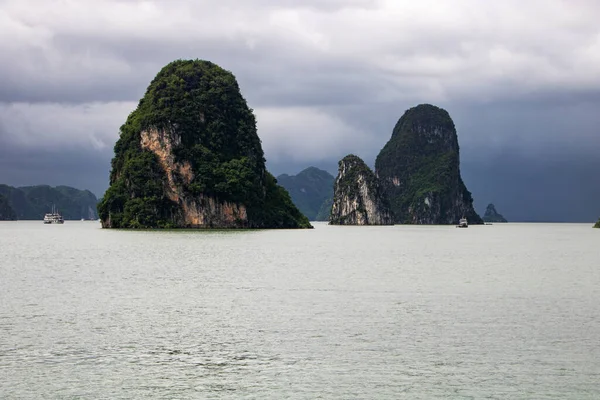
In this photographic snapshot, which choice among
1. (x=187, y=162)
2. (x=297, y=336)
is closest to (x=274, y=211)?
(x=187, y=162)

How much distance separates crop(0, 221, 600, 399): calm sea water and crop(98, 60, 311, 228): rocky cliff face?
11136 centimetres

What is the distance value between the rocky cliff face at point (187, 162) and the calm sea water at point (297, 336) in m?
111

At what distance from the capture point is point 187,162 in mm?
163500

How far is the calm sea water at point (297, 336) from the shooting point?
19172 mm

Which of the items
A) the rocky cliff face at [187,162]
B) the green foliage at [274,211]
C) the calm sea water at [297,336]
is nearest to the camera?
the calm sea water at [297,336]

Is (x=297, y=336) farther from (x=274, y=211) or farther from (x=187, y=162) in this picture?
(x=274, y=211)

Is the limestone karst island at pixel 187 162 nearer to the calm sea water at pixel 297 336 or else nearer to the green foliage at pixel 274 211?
the green foliage at pixel 274 211

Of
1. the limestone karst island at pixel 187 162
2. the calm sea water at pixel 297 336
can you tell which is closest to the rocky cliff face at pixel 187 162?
the limestone karst island at pixel 187 162

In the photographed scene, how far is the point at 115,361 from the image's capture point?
2194 centimetres

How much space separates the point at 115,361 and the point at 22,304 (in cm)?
1440

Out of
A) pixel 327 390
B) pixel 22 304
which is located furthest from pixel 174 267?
pixel 327 390

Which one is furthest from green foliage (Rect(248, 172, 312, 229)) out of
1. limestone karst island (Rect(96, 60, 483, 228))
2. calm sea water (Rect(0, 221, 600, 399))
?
calm sea water (Rect(0, 221, 600, 399))

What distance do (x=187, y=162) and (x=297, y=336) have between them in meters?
140

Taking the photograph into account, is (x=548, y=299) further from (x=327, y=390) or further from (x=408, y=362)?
(x=327, y=390)
